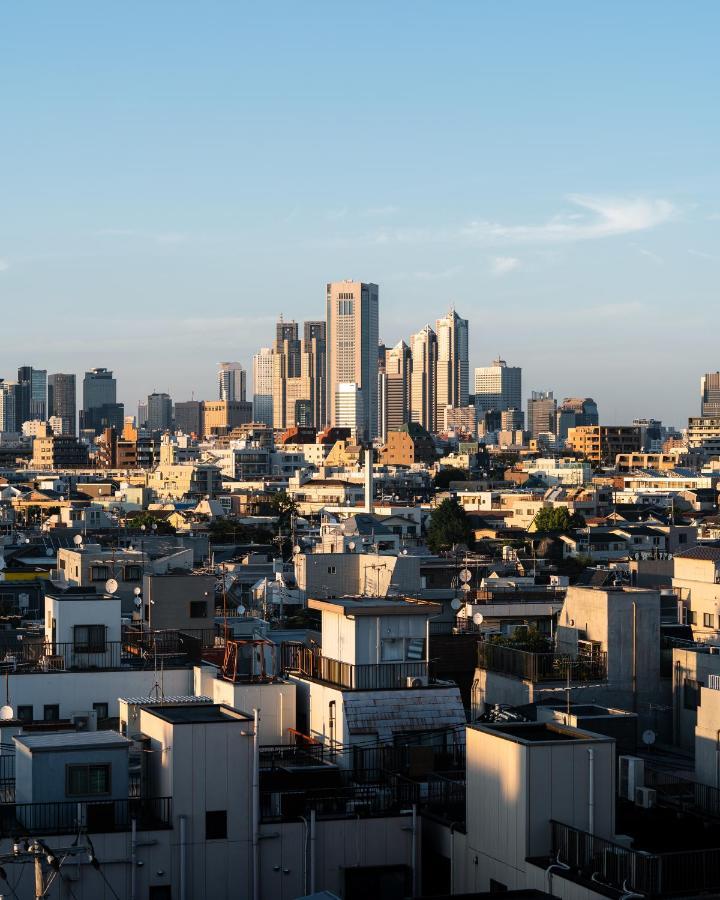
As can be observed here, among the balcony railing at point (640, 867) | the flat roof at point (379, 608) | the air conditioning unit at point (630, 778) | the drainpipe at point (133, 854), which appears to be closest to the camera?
the balcony railing at point (640, 867)

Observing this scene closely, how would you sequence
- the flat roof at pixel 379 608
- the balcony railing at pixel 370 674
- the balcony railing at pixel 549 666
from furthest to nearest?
the balcony railing at pixel 549 666, the flat roof at pixel 379 608, the balcony railing at pixel 370 674

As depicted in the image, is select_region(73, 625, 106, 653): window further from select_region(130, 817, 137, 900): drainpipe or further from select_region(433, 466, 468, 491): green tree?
select_region(433, 466, 468, 491): green tree

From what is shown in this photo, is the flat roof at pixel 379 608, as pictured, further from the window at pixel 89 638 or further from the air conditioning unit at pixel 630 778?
the window at pixel 89 638

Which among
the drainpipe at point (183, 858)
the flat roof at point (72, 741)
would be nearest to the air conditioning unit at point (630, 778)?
the drainpipe at point (183, 858)

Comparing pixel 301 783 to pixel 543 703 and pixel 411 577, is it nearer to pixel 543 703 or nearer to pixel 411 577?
pixel 543 703

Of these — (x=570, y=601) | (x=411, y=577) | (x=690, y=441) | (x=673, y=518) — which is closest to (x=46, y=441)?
(x=690, y=441)

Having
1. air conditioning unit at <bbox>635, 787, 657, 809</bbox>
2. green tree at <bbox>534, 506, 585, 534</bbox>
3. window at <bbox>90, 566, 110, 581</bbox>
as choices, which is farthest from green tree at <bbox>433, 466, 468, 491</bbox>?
air conditioning unit at <bbox>635, 787, 657, 809</bbox>

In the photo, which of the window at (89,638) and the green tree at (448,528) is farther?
the green tree at (448,528)

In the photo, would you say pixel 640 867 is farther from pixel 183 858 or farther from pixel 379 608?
pixel 379 608
